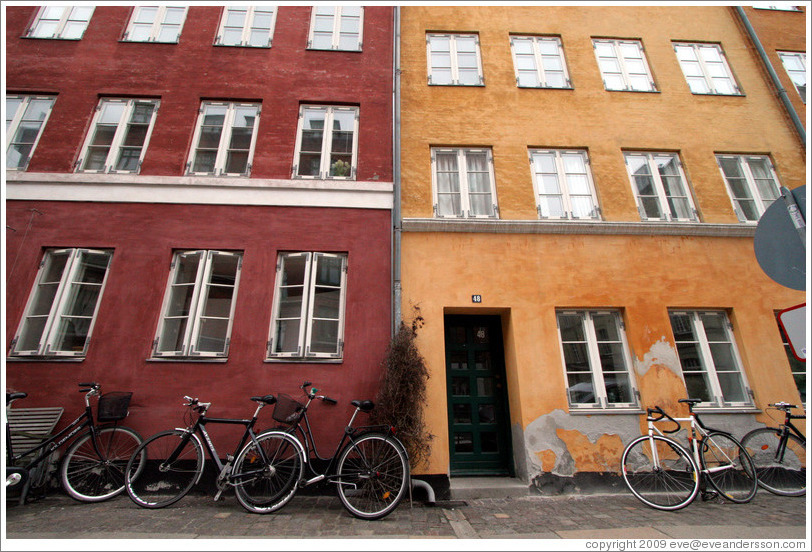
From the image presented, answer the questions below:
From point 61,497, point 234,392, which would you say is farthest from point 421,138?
point 61,497

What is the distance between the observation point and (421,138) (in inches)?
299

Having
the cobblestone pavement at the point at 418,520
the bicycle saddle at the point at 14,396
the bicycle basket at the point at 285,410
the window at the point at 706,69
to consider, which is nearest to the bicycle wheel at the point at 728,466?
the cobblestone pavement at the point at 418,520

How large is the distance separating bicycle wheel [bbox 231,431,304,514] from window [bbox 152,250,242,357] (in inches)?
70.2

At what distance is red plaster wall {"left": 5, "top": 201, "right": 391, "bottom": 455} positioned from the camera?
5.59 m

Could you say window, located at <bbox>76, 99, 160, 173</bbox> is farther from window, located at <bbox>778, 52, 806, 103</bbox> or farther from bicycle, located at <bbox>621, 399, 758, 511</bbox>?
window, located at <bbox>778, 52, 806, 103</bbox>

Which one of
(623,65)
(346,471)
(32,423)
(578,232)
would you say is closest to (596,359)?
(578,232)

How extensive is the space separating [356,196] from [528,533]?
18.2 ft

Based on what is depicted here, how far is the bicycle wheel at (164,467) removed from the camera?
15.8ft

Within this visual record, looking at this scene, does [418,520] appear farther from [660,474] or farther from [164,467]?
[660,474]

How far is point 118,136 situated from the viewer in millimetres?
7199

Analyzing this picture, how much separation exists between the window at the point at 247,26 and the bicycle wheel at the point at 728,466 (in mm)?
10866

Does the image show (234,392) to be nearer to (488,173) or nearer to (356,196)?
(356,196)

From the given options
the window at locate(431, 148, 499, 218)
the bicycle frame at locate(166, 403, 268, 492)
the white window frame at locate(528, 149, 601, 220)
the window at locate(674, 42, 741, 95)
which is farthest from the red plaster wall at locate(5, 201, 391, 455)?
the window at locate(674, 42, 741, 95)

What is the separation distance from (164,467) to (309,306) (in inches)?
112
